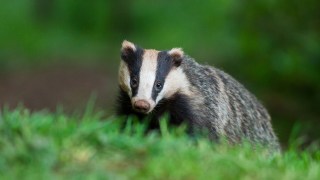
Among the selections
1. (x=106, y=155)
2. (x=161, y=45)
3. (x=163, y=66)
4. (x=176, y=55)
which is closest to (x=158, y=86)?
(x=163, y=66)

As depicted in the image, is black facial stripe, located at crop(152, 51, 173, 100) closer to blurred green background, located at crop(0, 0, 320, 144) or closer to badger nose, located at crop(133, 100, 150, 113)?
badger nose, located at crop(133, 100, 150, 113)

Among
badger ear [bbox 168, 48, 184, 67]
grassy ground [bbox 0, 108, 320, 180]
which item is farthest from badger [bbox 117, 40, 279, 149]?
grassy ground [bbox 0, 108, 320, 180]

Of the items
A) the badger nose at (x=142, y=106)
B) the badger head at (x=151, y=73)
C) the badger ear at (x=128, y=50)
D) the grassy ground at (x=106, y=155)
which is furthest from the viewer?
the badger ear at (x=128, y=50)

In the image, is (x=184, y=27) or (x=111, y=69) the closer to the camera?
(x=111, y=69)

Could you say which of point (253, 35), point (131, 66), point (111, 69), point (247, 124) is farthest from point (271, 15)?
point (131, 66)

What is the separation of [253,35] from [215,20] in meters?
5.52

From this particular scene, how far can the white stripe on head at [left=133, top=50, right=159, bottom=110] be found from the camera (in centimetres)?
724

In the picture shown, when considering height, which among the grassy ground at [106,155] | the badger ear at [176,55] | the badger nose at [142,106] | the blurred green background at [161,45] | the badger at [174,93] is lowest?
the grassy ground at [106,155]

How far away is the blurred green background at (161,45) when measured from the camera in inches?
566

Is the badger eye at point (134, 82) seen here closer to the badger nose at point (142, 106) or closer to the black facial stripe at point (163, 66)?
the black facial stripe at point (163, 66)

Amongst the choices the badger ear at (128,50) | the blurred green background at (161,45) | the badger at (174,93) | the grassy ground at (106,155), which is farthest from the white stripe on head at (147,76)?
the blurred green background at (161,45)

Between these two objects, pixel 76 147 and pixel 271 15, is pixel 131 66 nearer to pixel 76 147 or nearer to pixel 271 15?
pixel 76 147

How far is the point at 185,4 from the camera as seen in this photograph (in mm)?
21938

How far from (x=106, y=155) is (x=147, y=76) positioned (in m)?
2.10
